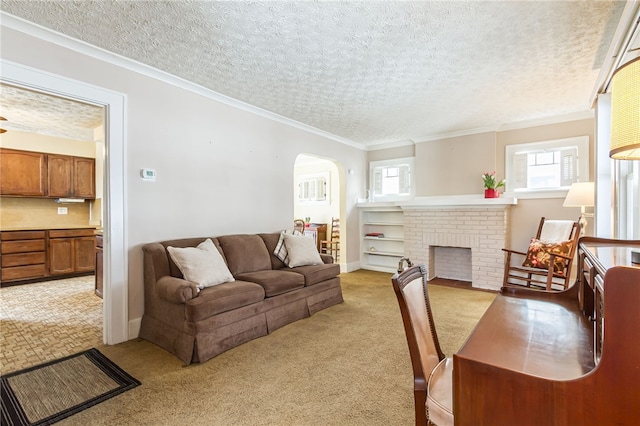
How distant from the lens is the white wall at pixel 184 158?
260cm

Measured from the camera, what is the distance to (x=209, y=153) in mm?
3488

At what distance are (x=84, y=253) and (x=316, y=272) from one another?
4.59 m

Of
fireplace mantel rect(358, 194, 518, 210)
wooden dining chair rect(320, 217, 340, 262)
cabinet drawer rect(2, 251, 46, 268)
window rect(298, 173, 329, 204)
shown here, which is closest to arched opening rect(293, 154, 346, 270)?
window rect(298, 173, 329, 204)

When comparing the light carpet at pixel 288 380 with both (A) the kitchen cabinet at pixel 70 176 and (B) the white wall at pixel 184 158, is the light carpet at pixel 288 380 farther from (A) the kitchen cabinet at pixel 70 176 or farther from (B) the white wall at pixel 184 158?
(A) the kitchen cabinet at pixel 70 176

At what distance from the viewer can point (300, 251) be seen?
3756 millimetres

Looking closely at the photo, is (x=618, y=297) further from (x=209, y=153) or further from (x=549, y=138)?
(x=549, y=138)

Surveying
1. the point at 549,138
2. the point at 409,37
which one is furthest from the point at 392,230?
the point at 409,37

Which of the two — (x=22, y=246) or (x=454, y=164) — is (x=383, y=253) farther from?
(x=22, y=246)

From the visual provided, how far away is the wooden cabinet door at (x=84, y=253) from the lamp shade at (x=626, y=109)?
21.6 ft

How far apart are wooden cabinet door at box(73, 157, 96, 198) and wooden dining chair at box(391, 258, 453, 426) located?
261 inches

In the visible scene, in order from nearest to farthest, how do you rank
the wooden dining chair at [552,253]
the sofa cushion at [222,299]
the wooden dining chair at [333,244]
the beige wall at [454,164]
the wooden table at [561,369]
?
the wooden table at [561,369] < the sofa cushion at [222,299] < the wooden dining chair at [552,253] < the beige wall at [454,164] < the wooden dining chair at [333,244]

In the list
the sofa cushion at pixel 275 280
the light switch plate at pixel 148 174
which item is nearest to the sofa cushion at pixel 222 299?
the sofa cushion at pixel 275 280

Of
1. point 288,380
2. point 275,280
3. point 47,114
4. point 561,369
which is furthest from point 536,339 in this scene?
point 47,114

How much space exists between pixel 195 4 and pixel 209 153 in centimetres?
170
